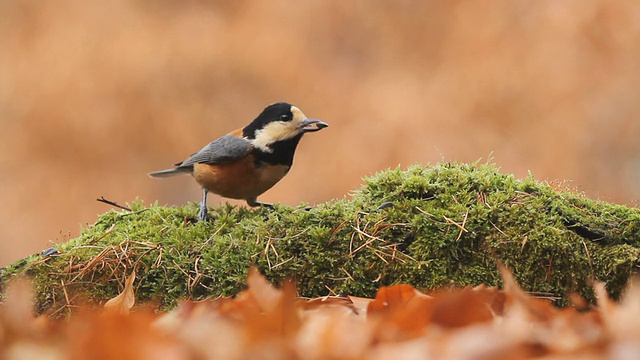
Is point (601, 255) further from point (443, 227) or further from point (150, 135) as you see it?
point (150, 135)

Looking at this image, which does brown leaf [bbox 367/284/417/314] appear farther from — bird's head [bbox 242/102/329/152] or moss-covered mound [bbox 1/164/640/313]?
bird's head [bbox 242/102/329/152]

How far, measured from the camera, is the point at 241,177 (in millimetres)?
3090

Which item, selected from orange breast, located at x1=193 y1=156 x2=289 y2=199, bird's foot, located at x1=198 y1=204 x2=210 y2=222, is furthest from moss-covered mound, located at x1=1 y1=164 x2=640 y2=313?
orange breast, located at x1=193 y1=156 x2=289 y2=199

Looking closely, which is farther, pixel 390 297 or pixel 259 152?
pixel 259 152

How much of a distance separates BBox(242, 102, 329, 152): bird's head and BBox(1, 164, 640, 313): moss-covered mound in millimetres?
826

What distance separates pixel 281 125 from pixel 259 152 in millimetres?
141

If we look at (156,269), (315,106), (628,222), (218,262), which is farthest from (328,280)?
(315,106)

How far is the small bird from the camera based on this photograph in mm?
3055

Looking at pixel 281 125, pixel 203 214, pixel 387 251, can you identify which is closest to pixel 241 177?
pixel 281 125

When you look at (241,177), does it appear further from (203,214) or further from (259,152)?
(203,214)

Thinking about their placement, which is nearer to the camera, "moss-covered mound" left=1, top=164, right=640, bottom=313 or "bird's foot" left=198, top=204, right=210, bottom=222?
"moss-covered mound" left=1, top=164, right=640, bottom=313

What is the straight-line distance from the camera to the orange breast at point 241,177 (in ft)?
10.1

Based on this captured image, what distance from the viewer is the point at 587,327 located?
954mm

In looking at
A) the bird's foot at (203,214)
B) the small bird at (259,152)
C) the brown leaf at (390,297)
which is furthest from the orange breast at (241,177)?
the brown leaf at (390,297)
